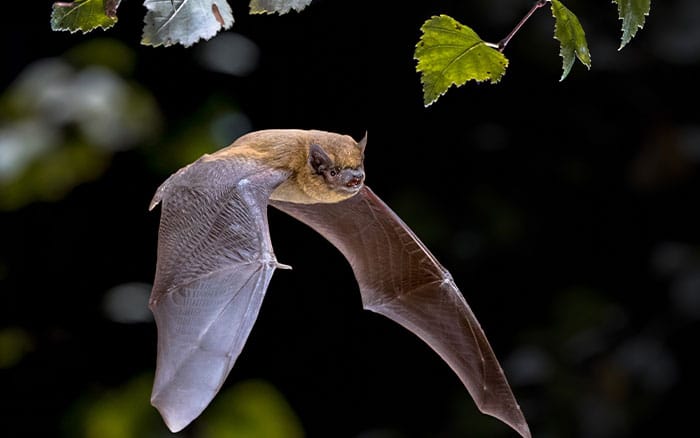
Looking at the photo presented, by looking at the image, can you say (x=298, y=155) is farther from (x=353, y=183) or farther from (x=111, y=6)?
(x=111, y=6)

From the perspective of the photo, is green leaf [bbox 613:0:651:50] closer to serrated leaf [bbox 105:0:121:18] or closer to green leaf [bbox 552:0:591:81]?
green leaf [bbox 552:0:591:81]

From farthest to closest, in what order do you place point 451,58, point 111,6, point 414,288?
point 414,288, point 451,58, point 111,6

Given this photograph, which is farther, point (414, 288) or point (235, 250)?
point (414, 288)

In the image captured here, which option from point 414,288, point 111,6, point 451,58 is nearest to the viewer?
point 111,6

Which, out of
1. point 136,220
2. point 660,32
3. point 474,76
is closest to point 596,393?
point 660,32

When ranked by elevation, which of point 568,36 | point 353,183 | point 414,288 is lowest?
point 414,288

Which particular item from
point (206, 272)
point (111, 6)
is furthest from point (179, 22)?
point (206, 272)

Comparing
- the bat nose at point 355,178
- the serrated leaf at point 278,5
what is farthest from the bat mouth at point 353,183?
the serrated leaf at point 278,5
